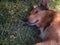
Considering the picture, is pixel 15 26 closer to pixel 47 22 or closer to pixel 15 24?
pixel 15 24

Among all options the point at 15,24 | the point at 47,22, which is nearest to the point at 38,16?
the point at 47,22

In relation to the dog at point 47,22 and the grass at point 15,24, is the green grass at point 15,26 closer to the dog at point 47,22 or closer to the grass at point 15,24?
the grass at point 15,24

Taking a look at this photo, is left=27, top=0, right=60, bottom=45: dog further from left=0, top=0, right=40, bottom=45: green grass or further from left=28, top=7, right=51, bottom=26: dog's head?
left=0, top=0, right=40, bottom=45: green grass

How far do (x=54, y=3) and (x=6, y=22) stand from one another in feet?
4.97

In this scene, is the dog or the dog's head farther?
the dog's head

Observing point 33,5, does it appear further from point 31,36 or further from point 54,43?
point 54,43

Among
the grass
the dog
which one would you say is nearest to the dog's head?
the dog

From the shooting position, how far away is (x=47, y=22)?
517 centimetres

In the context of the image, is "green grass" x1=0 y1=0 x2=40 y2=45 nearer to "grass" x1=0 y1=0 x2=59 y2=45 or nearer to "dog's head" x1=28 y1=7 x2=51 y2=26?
"grass" x1=0 y1=0 x2=59 y2=45

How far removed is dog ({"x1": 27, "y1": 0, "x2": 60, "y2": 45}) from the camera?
16.1 feet

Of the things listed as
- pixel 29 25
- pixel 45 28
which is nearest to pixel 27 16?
pixel 29 25

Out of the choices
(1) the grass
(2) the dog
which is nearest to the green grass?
(1) the grass

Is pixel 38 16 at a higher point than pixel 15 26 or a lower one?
higher

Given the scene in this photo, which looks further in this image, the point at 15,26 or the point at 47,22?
the point at 15,26
